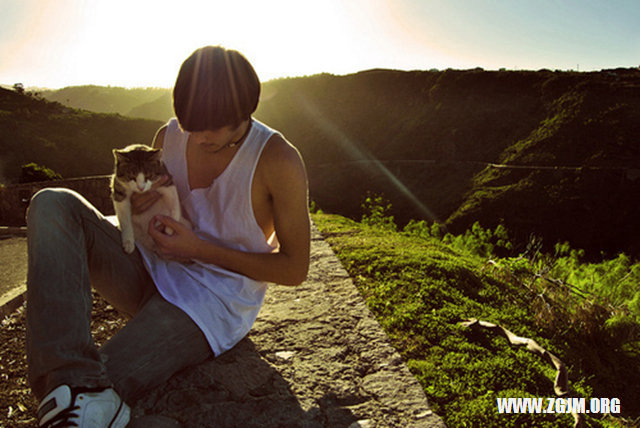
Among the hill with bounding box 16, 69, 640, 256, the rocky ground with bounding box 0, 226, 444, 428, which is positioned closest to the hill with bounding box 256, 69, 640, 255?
the hill with bounding box 16, 69, 640, 256

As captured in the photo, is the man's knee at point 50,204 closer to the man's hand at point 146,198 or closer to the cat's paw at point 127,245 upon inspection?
the cat's paw at point 127,245

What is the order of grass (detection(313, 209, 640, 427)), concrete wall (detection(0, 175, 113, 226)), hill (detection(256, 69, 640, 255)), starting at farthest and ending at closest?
hill (detection(256, 69, 640, 255))
concrete wall (detection(0, 175, 113, 226))
grass (detection(313, 209, 640, 427))

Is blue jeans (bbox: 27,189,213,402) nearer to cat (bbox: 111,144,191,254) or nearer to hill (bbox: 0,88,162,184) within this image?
cat (bbox: 111,144,191,254)

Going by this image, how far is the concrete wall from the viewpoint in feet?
27.7

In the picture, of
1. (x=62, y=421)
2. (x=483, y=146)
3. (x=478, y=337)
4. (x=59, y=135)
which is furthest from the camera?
(x=483, y=146)

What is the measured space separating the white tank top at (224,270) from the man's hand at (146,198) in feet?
0.57

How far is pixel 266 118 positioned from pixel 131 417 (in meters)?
55.3

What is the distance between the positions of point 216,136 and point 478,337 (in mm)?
1652

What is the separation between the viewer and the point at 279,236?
175cm

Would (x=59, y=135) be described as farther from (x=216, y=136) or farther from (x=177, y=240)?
(x=216, y=136)

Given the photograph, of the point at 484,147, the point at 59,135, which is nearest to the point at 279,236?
the point at 59,135

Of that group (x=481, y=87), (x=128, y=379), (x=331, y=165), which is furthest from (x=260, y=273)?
(x=481, y=87)

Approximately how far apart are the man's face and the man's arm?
6.2 inches

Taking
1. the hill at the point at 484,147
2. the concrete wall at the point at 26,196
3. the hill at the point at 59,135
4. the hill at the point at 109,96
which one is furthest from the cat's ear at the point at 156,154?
the hill at the point at 109,96
